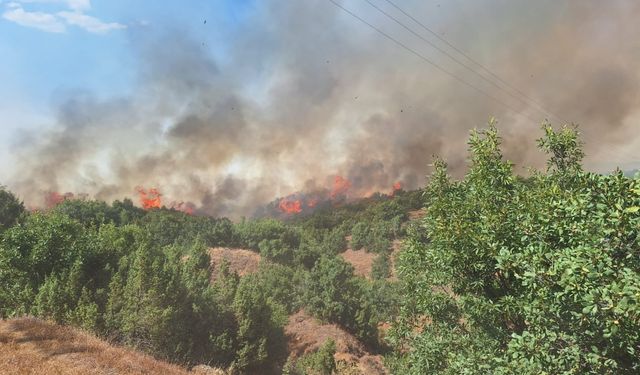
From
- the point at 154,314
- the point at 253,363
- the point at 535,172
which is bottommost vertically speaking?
the point at 253,363

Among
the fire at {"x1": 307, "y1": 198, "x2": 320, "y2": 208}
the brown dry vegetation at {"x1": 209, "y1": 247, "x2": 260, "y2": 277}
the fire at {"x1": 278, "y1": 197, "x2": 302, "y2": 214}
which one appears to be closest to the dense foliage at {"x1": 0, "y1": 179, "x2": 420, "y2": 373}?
the brown dry vegetation at {"x1": 209, "y1": 247, "x2": 260, "y2": 277}

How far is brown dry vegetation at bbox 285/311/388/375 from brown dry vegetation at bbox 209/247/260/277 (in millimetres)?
24790

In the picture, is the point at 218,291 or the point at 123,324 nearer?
the point at 123,324

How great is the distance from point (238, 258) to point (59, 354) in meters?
59.0

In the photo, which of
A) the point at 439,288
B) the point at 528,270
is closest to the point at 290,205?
the point at 439,288

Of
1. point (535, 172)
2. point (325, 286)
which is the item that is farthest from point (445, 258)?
point (325, 286)

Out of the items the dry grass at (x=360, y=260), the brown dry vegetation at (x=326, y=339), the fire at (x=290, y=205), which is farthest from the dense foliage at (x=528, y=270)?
the fire at (x=290, y=205)

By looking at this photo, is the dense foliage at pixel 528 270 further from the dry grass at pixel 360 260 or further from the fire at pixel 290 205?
the fire at pixel 290 205

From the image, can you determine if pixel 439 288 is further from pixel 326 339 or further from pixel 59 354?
pixel 326 339

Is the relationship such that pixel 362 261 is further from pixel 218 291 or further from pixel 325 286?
pixel 218 291

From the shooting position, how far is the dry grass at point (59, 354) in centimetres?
1653

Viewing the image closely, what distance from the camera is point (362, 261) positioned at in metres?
97.9

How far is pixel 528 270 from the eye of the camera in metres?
8.34

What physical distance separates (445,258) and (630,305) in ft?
18.6
